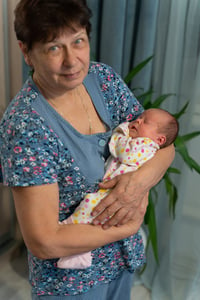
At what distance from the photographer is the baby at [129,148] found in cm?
98

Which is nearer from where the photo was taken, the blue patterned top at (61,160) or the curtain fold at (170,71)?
the blue patterned top at (61,160)

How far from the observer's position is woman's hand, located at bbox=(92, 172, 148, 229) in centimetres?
98

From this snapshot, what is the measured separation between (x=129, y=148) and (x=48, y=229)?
1.21 feet

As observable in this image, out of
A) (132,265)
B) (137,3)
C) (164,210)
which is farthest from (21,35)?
(164,210)

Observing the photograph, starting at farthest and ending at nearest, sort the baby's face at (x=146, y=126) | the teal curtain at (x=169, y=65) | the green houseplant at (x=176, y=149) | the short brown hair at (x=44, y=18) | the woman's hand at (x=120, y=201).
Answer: the teal curtain at (x=169, y=65)
the green houseplant at (x=176, y=149)
the baby's face at (x=146, y=126)
the woman's hand at (x=120, y=201)
the short brown hair at (x=44, y=18)

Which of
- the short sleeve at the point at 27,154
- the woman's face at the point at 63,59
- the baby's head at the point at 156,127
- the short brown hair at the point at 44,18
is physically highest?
the short brown hair at the point at 44,18

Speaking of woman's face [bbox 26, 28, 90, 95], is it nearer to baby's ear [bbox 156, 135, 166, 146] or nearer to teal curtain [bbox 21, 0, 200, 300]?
baby's ear [bbox 156, 135, 166, 146]

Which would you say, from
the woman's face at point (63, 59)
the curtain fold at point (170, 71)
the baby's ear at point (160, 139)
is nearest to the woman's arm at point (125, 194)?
the baby's ear at point (160, 139)

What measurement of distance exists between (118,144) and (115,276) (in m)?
0.44

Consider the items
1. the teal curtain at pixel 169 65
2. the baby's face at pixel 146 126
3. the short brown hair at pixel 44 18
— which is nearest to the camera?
the short brown hair at pixel 44 18

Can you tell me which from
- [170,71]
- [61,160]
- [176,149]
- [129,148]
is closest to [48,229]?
[61,160]

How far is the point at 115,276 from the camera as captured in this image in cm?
114

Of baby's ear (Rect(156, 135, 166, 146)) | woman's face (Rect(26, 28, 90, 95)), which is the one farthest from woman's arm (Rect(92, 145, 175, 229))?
woman's face (Rect(26, 28, 90, 95))

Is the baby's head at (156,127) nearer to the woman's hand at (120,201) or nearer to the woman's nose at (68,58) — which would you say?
the woman's hand at (120,201)
